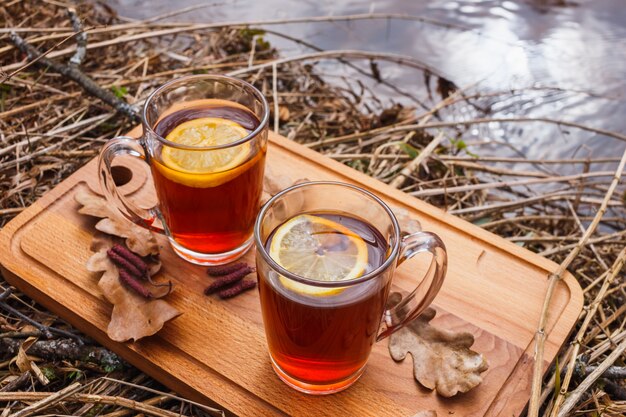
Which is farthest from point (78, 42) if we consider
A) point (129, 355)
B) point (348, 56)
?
point (129, 355)

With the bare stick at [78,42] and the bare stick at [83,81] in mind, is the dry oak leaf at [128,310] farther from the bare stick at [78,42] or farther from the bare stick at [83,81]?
the bare stick at [78,42]

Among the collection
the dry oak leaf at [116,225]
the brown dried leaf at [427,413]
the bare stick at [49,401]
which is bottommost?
the brown dried leaf at [427,413]

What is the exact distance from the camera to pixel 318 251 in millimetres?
1387

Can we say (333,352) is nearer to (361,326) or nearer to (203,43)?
(361,326)

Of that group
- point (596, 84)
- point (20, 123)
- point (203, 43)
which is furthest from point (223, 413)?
point (596, 84)

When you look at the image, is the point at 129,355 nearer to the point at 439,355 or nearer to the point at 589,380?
the point at 439,355

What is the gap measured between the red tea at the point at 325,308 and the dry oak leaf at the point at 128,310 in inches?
10.3

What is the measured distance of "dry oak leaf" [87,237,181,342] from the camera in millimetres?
1545

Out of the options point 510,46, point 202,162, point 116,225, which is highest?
point 202,162

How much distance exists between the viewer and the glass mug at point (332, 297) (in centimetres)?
128

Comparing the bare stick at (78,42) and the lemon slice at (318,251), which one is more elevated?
the lemon slice at (318,251)

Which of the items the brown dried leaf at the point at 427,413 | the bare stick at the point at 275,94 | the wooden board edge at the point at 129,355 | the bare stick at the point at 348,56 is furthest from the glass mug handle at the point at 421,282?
the bare stick at the point at 348,56

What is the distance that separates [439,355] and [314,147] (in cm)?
102

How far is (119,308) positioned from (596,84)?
235cm
